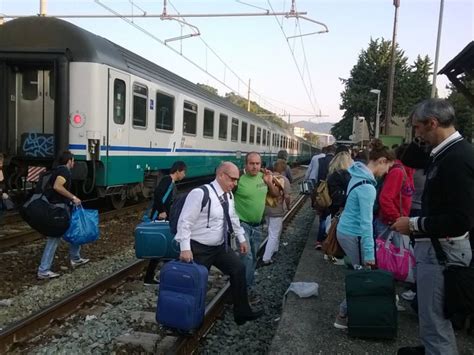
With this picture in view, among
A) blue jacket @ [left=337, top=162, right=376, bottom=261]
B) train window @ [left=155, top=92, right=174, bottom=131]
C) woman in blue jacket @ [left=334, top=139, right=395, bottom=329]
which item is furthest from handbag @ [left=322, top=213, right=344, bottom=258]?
train window @ [left=155, top=92, right=174, bottom=131]

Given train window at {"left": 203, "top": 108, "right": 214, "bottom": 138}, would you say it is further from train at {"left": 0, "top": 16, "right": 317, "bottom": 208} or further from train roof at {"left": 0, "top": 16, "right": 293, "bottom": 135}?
train roof at {"left": 0, "top": 16, "right": 293, "bottom": 135}

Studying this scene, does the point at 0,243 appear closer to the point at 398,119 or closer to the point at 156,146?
the point at 156,146

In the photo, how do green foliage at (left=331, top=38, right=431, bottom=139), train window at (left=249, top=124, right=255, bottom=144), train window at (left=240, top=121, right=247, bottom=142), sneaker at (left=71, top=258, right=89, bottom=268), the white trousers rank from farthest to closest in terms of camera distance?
green foliage at (left=331, top=38, right=431, bottom=139), train window at (left=249, top=124, right=255, bottom=144), train window at (left=240, top=121, right=247, bottom=142), the white trousers, sneaker at (left=71, top=258, right=89, bottom=268)

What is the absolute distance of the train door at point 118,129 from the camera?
376 inches

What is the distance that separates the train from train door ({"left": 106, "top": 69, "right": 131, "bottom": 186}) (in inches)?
0.8

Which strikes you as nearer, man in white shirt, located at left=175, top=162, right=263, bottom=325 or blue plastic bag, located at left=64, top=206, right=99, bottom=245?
man in white shirt, located at left=175, top=162, right=263, bottom=325

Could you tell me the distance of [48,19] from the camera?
9336mm

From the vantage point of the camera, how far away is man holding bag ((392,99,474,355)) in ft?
9.14

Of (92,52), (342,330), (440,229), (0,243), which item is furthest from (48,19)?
(440,229)

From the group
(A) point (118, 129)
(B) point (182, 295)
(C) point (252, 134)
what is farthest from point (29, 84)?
(C) point (252, 134)

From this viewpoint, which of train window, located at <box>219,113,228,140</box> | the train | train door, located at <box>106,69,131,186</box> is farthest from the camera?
train window, located at <box>219,113,228,140</box>

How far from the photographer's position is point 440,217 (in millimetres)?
A: 2844

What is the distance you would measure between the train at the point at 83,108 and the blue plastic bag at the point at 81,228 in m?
2.73

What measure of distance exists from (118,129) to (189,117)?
3.93 metres
